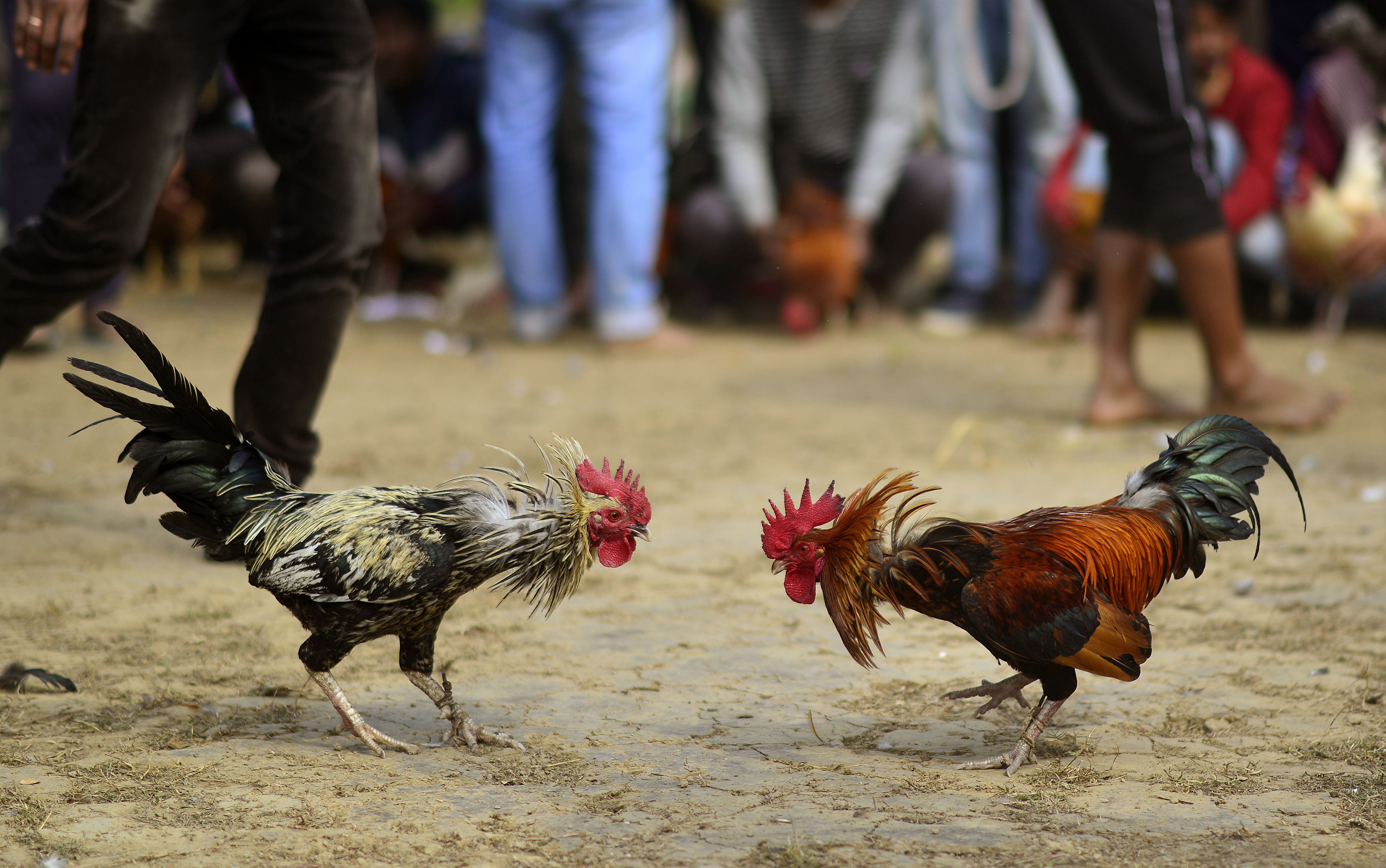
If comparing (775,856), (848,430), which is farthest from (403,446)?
(775,856)

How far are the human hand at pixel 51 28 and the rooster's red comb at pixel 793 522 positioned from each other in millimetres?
1995

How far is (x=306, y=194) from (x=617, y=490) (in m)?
1.42

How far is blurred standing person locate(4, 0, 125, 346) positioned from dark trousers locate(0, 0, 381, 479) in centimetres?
278

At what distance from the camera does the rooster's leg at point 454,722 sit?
267cm

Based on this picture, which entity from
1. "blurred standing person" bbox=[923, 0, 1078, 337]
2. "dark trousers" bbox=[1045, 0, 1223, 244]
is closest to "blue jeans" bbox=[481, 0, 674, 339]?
"blurred standing person" bbox=[923, 0, 1078, 337]

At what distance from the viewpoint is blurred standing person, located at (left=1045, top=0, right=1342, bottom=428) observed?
4762mm

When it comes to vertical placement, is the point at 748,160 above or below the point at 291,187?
above

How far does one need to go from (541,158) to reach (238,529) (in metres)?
4.97

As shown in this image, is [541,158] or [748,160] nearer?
[541,158]

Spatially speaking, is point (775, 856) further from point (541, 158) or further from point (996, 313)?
point (996, 313)

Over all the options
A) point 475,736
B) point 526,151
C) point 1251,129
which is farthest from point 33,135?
point 1251,129

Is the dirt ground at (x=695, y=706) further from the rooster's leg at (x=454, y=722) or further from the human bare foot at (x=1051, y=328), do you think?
the human bare foot at (x=1051, y=328)

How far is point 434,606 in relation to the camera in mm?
2615

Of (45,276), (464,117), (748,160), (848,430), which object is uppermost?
(464,117)
